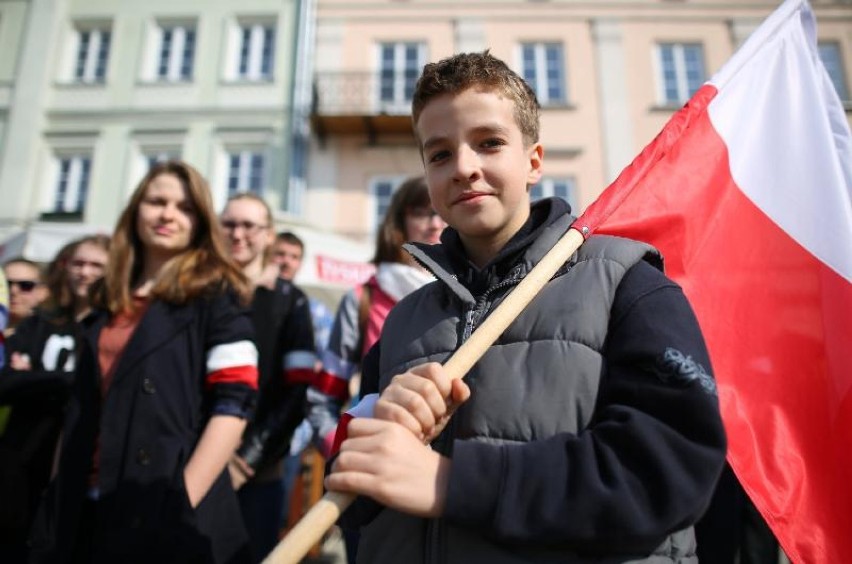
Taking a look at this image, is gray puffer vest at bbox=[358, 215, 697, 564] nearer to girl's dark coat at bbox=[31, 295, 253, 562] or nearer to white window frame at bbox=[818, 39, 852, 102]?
girl's dark coat at bbox=[31, 295, 253, 562]

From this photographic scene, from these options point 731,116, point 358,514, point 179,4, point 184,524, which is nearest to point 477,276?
point 358,514

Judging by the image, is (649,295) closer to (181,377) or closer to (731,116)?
(731,116)

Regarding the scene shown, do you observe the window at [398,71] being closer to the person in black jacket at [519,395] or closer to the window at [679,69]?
the window at [679,69]

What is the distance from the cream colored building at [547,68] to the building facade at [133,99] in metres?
1.07

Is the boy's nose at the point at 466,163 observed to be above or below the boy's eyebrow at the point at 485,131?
below

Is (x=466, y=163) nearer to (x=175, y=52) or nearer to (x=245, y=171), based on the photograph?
(x=245, y=171)

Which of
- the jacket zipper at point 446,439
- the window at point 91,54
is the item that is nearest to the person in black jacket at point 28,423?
the jacket zipper at point 446,439

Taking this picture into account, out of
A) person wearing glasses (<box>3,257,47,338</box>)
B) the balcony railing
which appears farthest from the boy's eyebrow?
the balcony railing

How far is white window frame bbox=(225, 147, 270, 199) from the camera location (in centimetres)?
1288

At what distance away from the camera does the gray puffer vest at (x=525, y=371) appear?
104 cm

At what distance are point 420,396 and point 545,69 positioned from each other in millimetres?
13677

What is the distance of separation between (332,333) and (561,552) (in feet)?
5.70

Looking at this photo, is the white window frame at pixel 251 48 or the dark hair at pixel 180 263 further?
the white window frame at pixel 251 48

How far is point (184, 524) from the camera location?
1.73 m
